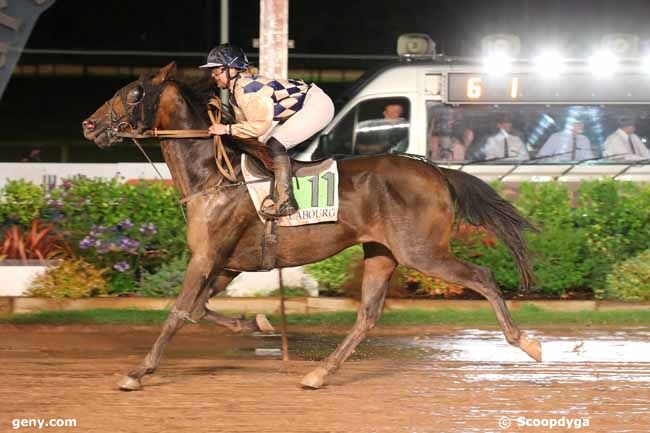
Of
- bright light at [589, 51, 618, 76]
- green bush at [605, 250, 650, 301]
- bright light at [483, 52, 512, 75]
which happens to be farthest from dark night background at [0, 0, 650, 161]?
green bush at [605, 250, 650, 301]

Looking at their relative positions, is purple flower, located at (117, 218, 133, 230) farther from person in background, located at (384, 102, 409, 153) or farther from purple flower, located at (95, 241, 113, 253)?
person in background, located at (384, 102, 409, 153)

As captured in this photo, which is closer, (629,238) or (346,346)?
(346,346)

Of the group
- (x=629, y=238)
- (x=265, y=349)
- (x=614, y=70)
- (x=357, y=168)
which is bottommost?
(x=265, y=349)

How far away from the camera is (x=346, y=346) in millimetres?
7934

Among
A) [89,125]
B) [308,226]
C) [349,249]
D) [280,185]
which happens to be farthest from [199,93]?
[349,249]

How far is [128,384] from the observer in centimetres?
736

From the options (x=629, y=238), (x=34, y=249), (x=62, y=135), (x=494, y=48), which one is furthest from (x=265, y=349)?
(x=62, y=135)

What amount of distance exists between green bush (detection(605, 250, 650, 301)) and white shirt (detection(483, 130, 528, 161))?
2.51 meters

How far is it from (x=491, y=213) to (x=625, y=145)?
5606 mm

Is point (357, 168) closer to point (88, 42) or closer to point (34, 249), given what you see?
Result: point (34, 249)

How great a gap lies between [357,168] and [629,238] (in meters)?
4.69

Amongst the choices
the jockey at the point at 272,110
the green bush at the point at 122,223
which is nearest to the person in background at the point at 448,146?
the green bush at the point at 122,223

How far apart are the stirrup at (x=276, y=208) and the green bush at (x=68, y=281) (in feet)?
11.6

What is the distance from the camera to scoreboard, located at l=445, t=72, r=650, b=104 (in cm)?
1336
